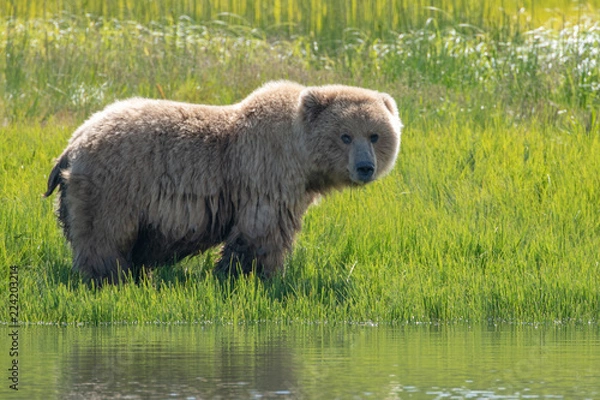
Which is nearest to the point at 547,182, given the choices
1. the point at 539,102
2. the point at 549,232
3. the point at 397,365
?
the point at 549,232

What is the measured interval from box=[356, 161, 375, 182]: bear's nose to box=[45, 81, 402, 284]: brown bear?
0.01 metres

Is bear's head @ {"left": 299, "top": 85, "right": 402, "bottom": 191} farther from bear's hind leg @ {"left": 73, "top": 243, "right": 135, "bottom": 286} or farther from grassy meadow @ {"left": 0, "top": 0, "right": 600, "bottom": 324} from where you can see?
bear's hind leg @ {"left": 73, "top": 243, "right": 135, "bottom": 286}

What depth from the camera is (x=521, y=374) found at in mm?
5777

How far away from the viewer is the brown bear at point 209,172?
8477 mm

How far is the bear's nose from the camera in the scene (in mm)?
8641

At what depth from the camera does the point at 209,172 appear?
8.73 m

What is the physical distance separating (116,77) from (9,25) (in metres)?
2.36

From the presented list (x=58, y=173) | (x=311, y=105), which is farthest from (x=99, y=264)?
(x=311, y=105)

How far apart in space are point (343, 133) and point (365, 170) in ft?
1.21

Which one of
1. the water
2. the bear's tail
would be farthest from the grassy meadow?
the bear's tail

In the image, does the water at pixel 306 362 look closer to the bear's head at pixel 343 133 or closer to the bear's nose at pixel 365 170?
the bear's nose at pixel 365 170

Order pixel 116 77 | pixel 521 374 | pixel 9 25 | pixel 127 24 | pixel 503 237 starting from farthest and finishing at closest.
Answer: pixel 127 24 → pixel 9 25 → pixel 116 77 → pixel 503 237 → pixel 521 374

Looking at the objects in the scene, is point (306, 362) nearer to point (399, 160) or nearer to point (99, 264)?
point (99, 264)

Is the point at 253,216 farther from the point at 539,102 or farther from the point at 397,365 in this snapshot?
the point at 539,102
